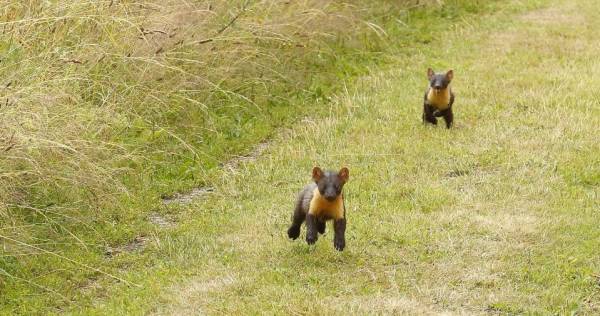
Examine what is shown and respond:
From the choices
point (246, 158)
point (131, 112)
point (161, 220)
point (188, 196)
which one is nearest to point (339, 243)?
point (161, 220)

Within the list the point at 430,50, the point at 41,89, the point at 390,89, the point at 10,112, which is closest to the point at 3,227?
the point at 10,112

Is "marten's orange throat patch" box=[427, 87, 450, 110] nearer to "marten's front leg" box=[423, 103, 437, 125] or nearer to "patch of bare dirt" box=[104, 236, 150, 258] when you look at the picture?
"marten's front leg" box=[423, 103, 437, 125]

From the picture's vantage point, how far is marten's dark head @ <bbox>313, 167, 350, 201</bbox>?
22.2 ft

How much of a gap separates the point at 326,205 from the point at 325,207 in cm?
2

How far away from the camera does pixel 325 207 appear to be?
694 centimetres

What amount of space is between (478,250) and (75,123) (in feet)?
10.9

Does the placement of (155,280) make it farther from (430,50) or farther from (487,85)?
(430,50)

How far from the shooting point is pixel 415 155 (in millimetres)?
9508

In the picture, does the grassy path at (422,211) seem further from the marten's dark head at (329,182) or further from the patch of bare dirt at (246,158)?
the marten's dark head at (329,182)

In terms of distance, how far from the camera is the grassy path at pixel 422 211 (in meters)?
6.62

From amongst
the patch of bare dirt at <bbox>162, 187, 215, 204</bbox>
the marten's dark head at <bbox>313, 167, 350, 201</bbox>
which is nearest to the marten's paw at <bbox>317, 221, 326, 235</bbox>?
the marten's dark head at <bbox>313, 167, 350, 201</bbox>

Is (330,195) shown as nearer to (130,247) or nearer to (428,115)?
(130,247)

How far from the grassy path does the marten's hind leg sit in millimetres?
101

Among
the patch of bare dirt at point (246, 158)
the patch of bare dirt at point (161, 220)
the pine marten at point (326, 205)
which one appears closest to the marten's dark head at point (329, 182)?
the pine marten at point (326, 205)
